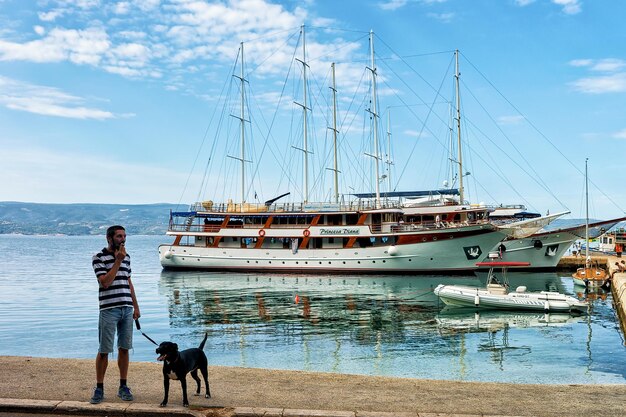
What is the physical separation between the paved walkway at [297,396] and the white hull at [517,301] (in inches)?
668

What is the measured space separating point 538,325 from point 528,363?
6927 mm

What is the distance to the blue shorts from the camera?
7066 mm

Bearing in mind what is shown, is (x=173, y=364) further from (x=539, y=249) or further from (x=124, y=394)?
(x=539, y=249)

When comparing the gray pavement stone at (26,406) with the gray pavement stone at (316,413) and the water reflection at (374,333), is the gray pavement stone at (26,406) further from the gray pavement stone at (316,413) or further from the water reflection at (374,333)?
the water reflection at (374,333)

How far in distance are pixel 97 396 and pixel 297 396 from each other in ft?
7.81

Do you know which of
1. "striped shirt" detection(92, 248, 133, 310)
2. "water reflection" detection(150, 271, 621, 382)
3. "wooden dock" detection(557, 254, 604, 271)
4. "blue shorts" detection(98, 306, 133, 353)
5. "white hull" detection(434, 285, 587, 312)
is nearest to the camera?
"striped shirt" detection(92, 248, 133, 310)

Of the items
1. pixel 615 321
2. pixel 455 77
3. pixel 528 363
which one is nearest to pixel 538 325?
pixel 615 321

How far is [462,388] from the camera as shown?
7.98m

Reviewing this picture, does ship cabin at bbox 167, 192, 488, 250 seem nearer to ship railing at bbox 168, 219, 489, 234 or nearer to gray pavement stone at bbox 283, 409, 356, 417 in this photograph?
ship railing at bbox 168, 219, 489, 234

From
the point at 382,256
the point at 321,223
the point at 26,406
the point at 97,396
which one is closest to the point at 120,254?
the point at 97,396

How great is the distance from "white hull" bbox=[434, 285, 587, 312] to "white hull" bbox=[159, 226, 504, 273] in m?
16.7

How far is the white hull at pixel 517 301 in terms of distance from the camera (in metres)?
24.4

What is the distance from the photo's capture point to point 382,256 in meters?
43.8

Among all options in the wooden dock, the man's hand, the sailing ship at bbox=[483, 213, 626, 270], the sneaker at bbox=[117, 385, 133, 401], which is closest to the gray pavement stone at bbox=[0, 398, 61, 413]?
the sneaker at bbox=[117, 385, 133, 401]
